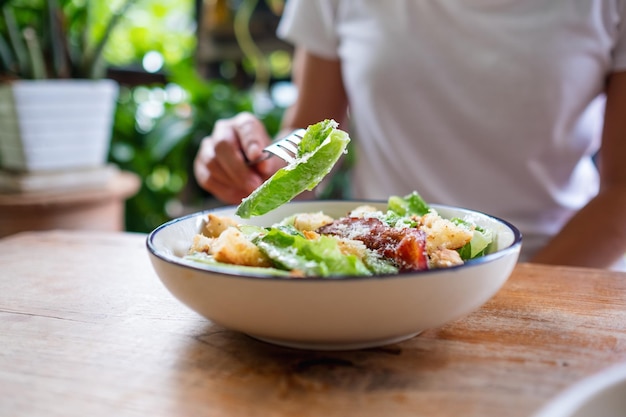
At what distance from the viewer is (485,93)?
1.43m

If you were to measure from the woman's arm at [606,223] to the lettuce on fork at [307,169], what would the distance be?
0.75 meters

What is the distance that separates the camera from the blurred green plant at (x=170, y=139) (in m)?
2.50

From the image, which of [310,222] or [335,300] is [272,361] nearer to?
[335,300]

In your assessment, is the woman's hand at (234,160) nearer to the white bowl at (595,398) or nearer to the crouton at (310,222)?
the crouton at (310,222)

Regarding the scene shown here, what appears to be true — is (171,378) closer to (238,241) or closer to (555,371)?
(238,241)

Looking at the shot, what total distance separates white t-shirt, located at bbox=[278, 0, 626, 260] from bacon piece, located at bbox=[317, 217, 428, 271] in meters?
0.78

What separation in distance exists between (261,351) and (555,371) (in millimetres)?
291

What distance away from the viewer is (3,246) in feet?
3.82

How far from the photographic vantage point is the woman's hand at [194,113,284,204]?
1139 mm

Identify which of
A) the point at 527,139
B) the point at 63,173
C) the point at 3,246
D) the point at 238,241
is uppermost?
the point at 238,241

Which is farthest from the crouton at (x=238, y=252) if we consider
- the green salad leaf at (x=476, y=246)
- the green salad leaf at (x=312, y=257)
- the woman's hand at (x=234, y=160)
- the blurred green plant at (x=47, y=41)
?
the blurred green plant at (x=47, y=41)

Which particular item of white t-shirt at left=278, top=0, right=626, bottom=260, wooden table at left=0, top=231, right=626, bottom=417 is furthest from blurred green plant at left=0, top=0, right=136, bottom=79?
wooden table at left=0, top=231, right=626, bottom=417

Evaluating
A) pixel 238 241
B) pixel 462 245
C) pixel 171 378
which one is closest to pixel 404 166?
pixel 462 245

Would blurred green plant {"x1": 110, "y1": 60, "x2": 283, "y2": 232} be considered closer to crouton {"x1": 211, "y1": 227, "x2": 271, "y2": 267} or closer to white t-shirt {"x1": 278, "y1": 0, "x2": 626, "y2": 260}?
white t-shirt {"x1": 278, "y1": 0, "x2": 626, "y2": 260}
